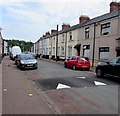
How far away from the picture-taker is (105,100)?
7.56m

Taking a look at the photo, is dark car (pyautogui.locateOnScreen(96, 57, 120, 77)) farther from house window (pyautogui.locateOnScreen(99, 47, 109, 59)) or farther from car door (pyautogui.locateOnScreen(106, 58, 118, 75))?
house window (pyautogui.locateOnScreen(99, 47, 109, 59))

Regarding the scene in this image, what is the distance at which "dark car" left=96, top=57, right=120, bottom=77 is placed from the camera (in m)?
12.9

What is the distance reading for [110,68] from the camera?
13578 mm

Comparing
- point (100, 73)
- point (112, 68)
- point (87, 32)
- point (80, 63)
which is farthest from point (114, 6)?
point (112, 68)

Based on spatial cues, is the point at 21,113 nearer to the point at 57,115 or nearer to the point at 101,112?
the point at 57,115

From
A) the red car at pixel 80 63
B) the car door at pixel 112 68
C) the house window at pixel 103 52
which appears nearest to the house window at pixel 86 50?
the house window at pixel 103 52

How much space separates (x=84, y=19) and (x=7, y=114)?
95.1 feet

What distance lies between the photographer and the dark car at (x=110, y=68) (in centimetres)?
1290

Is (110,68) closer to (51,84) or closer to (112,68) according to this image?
(112,68)

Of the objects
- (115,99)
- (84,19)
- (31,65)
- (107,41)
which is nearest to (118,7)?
(107,41)

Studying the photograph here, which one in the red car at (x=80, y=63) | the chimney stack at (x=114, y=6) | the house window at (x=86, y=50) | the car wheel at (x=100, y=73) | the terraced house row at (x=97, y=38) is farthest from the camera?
the house window at (x=86, y=50)

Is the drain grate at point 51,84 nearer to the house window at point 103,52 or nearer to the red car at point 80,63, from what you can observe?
the red car at point 80,63

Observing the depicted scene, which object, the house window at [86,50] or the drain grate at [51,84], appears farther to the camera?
the house window at [86,50]

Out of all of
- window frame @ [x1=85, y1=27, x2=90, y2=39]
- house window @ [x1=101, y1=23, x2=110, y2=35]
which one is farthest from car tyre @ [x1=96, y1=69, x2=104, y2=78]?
window frame @ [x1=85, y1=27, x2=90, y2=39]
